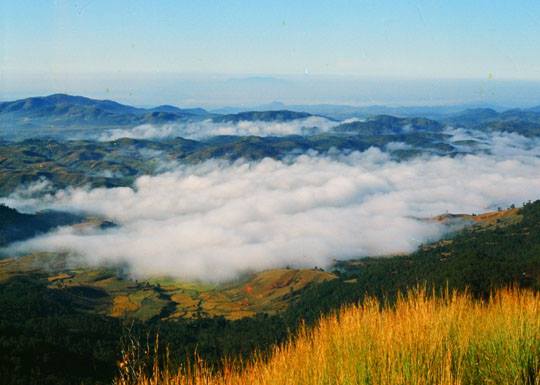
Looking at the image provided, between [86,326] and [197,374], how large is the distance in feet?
577

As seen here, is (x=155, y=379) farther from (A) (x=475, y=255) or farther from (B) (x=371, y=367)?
(A) (x=475, y=255)

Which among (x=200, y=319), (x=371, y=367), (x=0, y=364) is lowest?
(x=200, y=319)

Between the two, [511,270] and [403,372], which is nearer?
[403,372]

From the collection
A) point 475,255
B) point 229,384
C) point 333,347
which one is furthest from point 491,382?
point 475,255

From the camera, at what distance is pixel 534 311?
9070 millimetres

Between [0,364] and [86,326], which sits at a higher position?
[0,364]

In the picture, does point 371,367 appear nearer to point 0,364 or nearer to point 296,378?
point 296,378

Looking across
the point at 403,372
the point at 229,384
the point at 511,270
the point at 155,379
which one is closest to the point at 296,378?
the point at 229,384

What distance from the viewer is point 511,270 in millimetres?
130625

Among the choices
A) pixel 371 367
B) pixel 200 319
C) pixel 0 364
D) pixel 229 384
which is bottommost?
pixel 200 319

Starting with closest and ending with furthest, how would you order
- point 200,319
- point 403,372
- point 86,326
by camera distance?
point 403,372 → point 86,326 → point 200,319

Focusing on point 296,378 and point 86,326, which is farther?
point 86,326

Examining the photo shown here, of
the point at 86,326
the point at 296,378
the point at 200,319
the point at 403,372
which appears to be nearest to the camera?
the point at 403,372

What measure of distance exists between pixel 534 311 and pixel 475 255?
159236 millimetres
